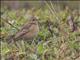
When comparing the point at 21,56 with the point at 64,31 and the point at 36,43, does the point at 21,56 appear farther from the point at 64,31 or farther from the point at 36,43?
the point at 64,31

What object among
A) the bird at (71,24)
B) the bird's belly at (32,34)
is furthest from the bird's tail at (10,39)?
the bird at (71,24)

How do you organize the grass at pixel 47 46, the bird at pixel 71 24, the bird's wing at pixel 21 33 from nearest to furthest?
the grass at pixel 47 46, the bird's wing at pixel 21 33, the bird at pixel 71 24

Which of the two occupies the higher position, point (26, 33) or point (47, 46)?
point (26, 33)

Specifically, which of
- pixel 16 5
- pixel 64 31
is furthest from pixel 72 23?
pixel 16 5

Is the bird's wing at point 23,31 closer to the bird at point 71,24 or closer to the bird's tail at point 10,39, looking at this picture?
the bird's tail at point 10,39

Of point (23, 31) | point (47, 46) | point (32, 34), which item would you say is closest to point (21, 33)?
point (23, 31)

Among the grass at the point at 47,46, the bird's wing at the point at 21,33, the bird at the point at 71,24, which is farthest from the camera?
the bird at the point at 71,24

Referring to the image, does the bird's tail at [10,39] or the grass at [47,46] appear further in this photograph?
the bird's tail at [10,39]

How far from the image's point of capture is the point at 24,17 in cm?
824

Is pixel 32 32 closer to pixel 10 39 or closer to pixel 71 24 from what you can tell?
pixel 10 39

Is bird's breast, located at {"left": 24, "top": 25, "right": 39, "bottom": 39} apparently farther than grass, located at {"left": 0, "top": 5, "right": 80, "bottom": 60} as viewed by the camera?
Yes

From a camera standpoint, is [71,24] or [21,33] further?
[71,24]

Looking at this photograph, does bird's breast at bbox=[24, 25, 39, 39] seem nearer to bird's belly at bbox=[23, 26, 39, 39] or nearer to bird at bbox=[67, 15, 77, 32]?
bird's belly at bbox=[23, 26, 39, 39]

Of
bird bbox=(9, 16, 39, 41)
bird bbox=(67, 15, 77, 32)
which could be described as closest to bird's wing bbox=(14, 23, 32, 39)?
bird bbox=(9, 16, 39, 41)
